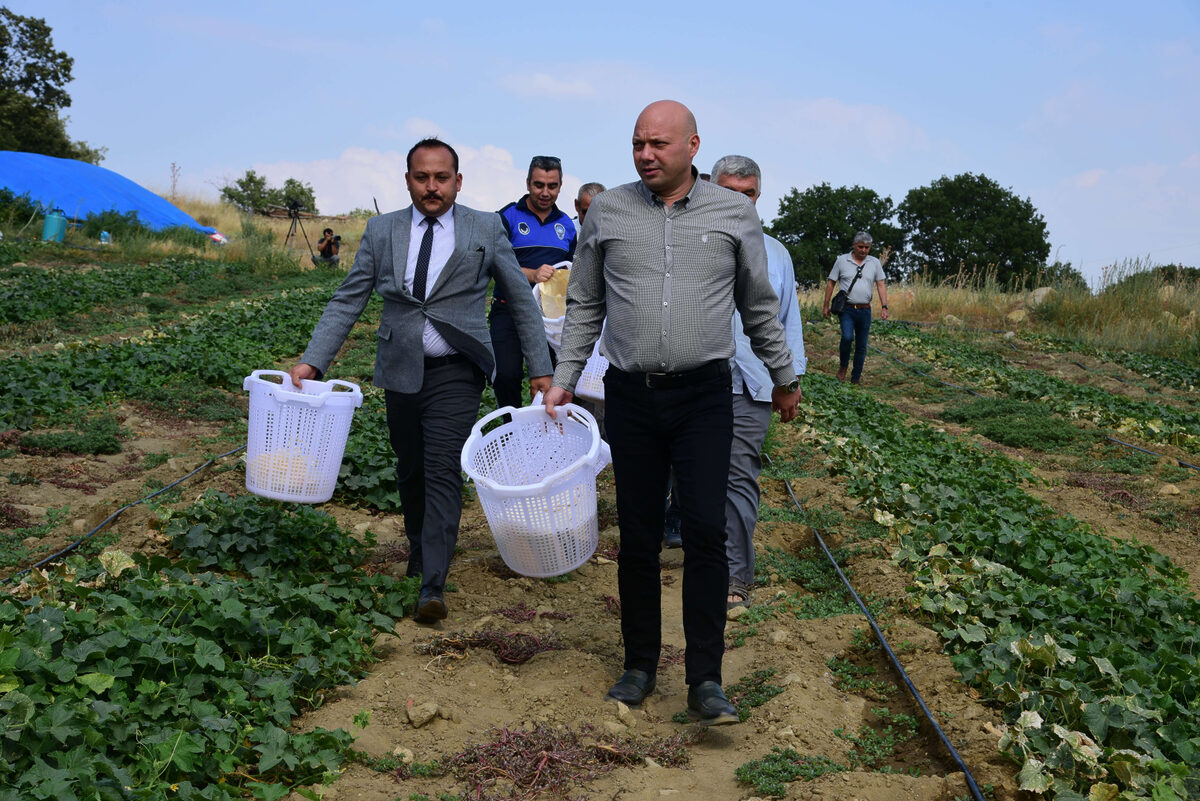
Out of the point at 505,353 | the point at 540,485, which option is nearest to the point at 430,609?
the point at 540,485

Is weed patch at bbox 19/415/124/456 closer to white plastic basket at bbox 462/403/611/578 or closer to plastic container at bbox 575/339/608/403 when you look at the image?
plastic container at bbox 575/339/608/403

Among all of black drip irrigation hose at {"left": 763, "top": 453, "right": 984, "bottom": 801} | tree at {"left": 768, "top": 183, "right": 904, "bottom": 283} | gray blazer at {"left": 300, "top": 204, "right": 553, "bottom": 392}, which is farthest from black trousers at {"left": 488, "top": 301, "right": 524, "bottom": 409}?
tree at {"left": 768, "top": 183, "right": 904, "bottom": 283}

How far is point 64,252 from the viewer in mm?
21219

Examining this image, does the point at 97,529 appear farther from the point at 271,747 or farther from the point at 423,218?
the point at 271,747

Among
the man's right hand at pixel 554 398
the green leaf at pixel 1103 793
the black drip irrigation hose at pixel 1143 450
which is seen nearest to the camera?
the green leaf at pixel 1103 793

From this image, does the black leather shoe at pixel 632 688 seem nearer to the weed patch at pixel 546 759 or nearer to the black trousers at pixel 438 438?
the weed patch at pixel 546 759

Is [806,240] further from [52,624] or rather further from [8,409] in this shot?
[52,624]

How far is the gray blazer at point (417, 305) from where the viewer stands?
185 inches

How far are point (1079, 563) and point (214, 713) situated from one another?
160 inches

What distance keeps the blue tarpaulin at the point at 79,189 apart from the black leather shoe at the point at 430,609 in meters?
24.2

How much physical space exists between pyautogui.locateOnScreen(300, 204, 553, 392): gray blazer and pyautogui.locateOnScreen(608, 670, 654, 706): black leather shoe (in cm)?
144

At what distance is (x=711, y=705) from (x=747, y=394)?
1771mm

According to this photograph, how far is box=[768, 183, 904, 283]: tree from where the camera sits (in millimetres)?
46750

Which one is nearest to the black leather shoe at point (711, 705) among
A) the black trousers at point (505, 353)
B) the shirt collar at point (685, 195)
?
the shirt collar at point (685, 195)
